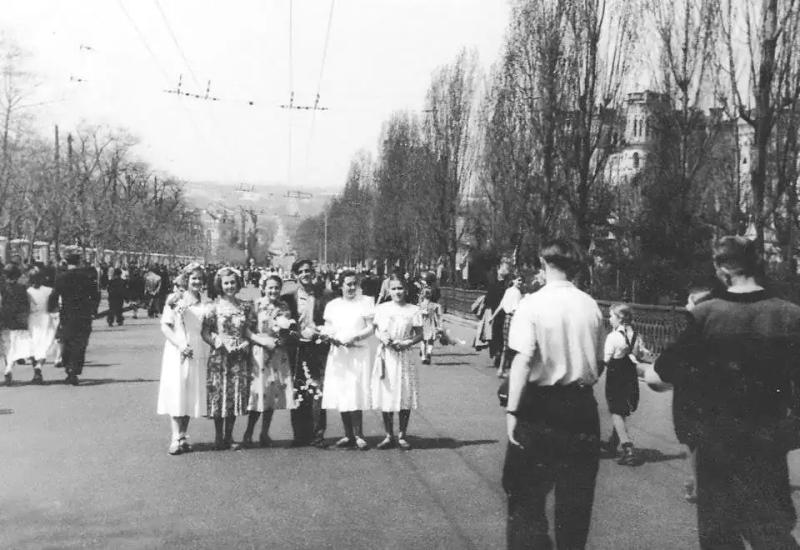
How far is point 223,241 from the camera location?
7618 inches

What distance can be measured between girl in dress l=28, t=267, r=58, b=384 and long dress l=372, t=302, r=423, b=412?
24.3 ft

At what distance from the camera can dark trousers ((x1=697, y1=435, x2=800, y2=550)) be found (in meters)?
4.27

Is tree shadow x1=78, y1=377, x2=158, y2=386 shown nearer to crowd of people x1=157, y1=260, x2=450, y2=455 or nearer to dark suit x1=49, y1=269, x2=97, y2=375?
dark suit x1=49, y1=269, x2=97, y2=375

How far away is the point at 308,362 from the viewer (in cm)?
933

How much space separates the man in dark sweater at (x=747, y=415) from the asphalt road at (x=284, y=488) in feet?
5.17

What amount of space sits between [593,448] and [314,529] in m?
2.15

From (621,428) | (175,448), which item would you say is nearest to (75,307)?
(175,448)

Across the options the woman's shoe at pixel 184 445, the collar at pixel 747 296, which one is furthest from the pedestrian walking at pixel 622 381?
the collar at pixel 747 296

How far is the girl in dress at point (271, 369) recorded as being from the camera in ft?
29.6

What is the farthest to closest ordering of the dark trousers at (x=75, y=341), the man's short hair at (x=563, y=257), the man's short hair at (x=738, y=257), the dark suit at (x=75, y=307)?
the dark suit at (x=75, y=307) → the dark trousers at (x=75, y=341) → the man's short hair at (x=563, y=257) → the man's short hair at (x=738, y=257)


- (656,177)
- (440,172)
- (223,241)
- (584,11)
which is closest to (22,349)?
(656,177)

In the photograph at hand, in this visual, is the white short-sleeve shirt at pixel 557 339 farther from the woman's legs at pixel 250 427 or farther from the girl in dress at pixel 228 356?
the woman's legs at pixel 250 427

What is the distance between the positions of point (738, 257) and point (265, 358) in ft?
17.8

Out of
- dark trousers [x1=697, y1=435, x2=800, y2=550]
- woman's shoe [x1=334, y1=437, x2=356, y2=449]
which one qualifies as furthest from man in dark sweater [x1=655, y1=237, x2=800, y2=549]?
woman's shoe [x1=334, y1=437, x2=356, y2=449]
